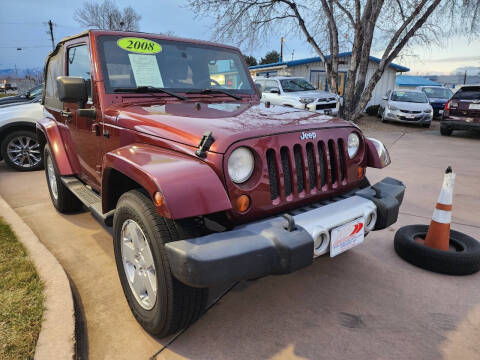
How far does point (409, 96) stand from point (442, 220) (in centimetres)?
1408

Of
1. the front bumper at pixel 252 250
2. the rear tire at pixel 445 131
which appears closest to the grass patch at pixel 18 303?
the front bumper at pixel 252 250

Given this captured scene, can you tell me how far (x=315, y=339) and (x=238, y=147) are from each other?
1310 mm

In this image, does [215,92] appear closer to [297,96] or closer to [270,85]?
[297,96]

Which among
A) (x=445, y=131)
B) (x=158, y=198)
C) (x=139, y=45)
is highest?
(x=139, y=45)

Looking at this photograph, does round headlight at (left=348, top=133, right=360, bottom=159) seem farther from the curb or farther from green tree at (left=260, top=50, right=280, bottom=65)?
green tree at (left=260, top=50, right=280, bottom=65)

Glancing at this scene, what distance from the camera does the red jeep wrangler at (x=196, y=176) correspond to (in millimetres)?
1768

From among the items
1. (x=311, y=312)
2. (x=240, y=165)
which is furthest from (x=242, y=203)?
(x=311, y=312)

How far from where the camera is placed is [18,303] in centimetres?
241

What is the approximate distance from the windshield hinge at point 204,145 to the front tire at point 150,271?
41cm

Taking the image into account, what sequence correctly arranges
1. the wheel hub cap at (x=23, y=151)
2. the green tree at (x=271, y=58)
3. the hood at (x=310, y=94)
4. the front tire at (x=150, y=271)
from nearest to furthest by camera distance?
the front tire at (x=150, y=271), the wheel hub cap at (x=23, y=151), the hood at (x=310, y=94), the green tree at (x=271, y=58)

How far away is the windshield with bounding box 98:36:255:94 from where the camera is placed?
113 inches

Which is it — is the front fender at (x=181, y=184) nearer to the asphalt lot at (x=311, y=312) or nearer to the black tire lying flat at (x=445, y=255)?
the asphalt lot at (x=311, y=312)

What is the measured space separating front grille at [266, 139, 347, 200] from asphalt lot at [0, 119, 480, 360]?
0.89m

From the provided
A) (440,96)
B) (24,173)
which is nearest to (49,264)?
(24,173)
